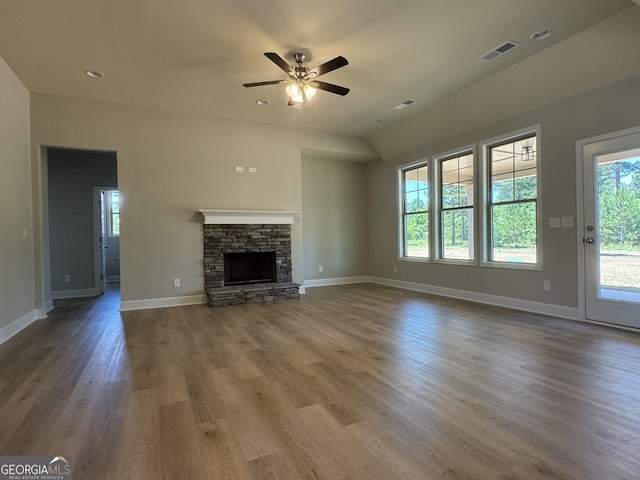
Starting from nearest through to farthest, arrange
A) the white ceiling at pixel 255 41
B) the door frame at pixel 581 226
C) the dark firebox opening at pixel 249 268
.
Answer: the white ceiling at pixel 255 41
the door frame at pixel 581 226
the dark firebox opening at pixel 249 268

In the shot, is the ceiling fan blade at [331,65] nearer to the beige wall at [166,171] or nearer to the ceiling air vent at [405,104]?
the ceiling air vent at [405,104]

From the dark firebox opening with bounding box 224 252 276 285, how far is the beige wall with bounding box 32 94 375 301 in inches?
23.0

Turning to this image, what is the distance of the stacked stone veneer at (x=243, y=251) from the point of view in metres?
5.21

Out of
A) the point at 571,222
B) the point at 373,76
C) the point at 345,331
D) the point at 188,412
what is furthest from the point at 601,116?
the point at 188,412

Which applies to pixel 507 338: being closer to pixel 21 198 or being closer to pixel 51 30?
pixel 51 30

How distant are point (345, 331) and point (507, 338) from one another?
64.7 inches

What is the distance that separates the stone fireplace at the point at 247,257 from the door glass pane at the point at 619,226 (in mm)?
4290

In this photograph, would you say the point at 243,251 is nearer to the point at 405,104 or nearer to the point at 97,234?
the point at 97,234

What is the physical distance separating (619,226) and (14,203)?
6.99m

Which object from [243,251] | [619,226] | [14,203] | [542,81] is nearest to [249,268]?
[243,251]

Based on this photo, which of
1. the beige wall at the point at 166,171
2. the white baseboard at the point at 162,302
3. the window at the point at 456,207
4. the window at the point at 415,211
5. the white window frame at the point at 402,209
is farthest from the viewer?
the window at the point at 415,211

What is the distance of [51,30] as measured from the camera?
3076 mm

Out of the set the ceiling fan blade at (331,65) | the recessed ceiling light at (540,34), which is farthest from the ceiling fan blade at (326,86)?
the recessed ceiling light at (540,34)

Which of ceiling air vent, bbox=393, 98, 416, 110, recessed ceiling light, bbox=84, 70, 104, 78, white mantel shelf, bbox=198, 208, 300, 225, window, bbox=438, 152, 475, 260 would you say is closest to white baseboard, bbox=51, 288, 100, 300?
white mantel shelf, bbox=198, 208, 300, 225
